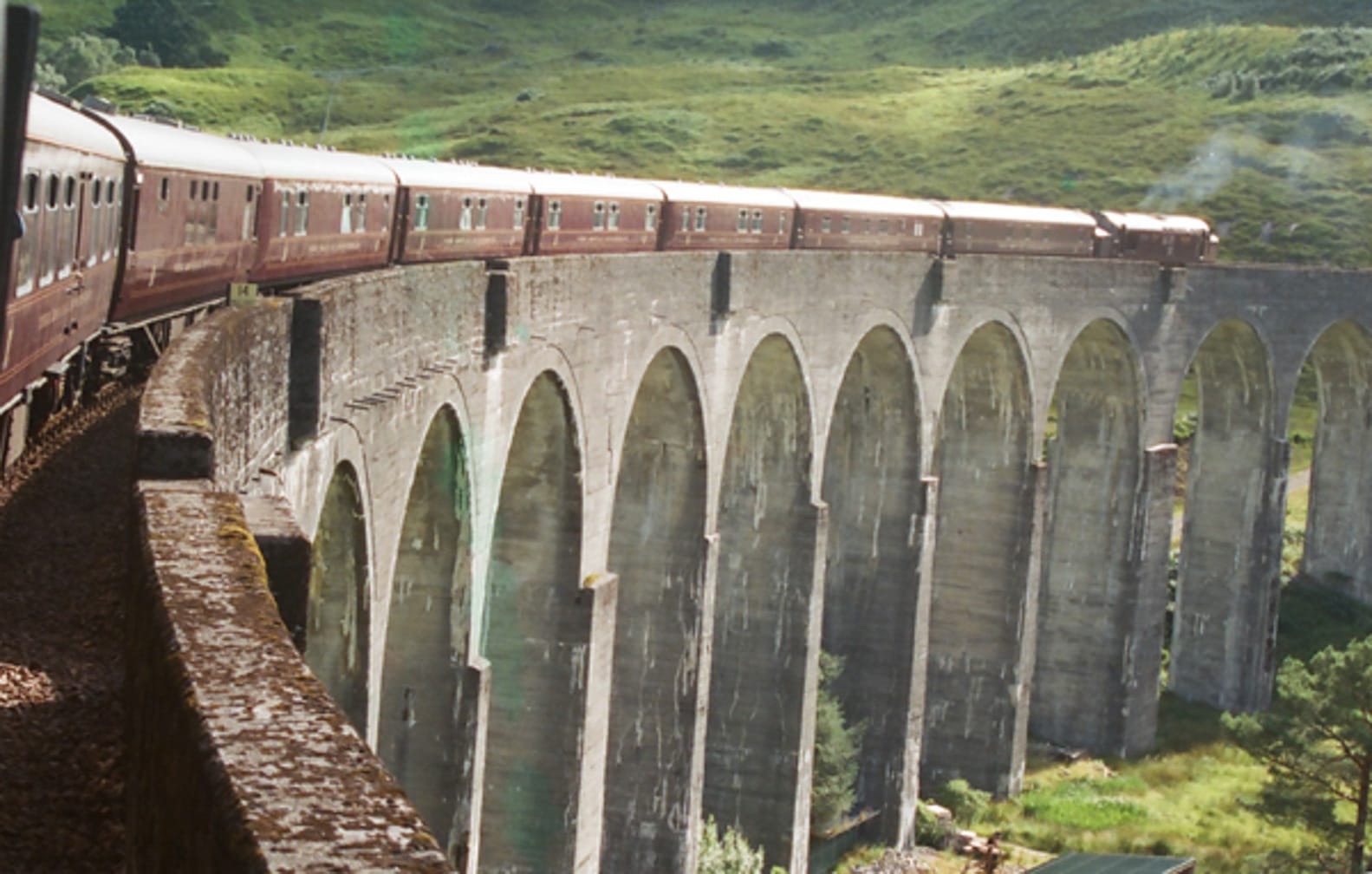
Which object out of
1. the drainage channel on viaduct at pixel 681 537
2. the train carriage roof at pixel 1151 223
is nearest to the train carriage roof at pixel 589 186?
the drainage channel on viaduct at pixel 681 537

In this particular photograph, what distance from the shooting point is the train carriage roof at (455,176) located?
18.7 m

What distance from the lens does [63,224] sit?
1040 cm

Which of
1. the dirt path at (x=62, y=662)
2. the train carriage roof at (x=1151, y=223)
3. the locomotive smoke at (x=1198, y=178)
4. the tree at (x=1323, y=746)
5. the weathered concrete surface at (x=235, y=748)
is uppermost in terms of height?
the locomotive smoke at (x=1198, y=178)

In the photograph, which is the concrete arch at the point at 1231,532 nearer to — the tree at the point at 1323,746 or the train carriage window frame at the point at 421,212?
the tree at the point at 1323,746

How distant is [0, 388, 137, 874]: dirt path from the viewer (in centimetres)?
457

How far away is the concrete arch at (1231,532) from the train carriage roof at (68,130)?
2983 cm

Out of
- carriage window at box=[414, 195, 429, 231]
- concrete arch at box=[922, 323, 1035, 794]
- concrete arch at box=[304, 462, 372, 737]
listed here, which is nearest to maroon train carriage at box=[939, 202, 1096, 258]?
concrete arch at box=[922, 323, 1035, 794]

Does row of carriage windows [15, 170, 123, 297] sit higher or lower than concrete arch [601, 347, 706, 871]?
higher

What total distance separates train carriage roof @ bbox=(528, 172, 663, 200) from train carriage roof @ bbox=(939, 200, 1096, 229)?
1126 cm

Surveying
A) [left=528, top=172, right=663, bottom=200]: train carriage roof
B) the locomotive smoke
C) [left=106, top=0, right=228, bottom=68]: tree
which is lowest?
[left=528, top=172, right=663, bottom=200]: train carriage roof

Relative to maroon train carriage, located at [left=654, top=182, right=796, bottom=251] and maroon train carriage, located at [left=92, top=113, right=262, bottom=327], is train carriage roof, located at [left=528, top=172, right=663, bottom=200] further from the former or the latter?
maroon train carriage, located at [left=92, top=113, right=262, bottom=327]

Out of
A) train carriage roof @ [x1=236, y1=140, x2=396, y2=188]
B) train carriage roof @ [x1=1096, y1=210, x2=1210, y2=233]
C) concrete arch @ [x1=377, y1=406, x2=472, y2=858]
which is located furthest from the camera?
train carriage roof @ [x1=1096, y1=210, x2=1210, y2=233]

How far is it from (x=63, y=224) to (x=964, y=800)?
23.3 m

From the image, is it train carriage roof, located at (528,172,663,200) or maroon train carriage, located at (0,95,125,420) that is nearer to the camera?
maroon train carriage, located at (0,95,125,420)
